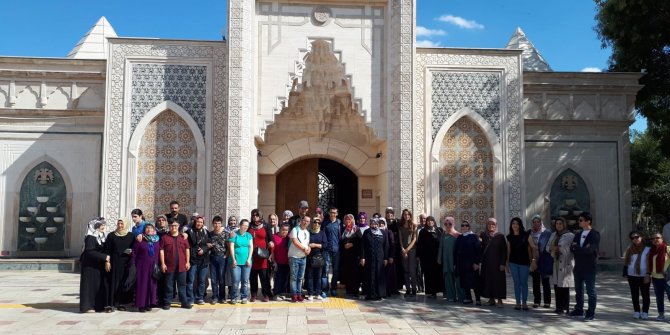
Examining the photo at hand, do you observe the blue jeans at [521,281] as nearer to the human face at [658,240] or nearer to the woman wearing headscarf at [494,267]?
the woman wearing headscarf at [494,267]

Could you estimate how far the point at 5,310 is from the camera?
264 inches

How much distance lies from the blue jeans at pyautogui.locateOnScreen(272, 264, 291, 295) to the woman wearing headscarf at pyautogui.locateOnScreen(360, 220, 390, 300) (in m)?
1.02

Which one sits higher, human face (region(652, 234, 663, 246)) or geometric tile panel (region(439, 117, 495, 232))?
geometric tile panel (region(439, 117, 495, 232))

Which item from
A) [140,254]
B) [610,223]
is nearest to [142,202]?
[140,254]

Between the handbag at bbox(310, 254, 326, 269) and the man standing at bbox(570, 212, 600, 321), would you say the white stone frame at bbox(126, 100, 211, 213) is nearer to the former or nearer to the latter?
the handbag at bbox(310, 254, 326, 269)

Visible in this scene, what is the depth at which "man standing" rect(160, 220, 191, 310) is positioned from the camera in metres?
6.92

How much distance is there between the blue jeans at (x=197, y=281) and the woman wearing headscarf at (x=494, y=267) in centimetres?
355

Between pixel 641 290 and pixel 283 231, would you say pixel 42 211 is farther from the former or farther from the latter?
pixel 641 290

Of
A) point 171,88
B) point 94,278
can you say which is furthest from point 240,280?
point 171,88

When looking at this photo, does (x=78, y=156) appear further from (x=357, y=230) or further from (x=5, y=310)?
(x=357, y=230)

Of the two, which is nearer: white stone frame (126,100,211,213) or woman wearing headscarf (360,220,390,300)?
woman wearing headscarf (360,220,390,300)

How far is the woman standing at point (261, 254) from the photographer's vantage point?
7.49m

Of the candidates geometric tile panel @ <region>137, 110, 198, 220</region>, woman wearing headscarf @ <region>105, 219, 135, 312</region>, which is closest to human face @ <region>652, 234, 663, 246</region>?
woman wearing headscarf @ <region>105, 219, 135, 312</region>

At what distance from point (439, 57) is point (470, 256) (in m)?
4.83
